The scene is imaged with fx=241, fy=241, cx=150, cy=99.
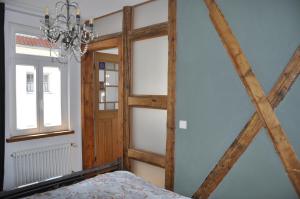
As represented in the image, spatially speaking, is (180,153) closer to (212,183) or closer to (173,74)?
(212,183)

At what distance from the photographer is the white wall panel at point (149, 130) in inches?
121

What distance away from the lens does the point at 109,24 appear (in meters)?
3.76

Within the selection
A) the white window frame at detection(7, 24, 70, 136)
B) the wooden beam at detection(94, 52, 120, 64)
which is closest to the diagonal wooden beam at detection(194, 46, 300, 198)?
the white window frame at detection(7, 24, 70, 136)

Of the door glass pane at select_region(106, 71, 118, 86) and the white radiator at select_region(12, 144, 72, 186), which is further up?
the door glass pane at select_region(106, 71, 118, 86)

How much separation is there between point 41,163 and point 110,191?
2027 millimetres

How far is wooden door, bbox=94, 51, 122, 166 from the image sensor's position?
4.38 metres

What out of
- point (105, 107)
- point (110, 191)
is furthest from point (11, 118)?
point (110, 191)

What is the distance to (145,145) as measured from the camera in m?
3.28

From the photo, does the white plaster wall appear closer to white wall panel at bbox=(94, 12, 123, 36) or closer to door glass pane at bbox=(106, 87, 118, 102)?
door glass pane at bbox=(106, 87, 118, 102)

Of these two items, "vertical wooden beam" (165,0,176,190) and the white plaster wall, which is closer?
"vertical wooden beam" (165,0,176,190)

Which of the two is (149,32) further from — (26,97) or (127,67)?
(26,97)

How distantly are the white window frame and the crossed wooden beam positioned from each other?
7.03 ft

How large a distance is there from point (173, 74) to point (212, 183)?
1.28 meters

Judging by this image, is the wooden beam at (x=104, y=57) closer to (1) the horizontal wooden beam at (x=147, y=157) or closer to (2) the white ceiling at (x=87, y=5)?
(2) the white ceiling at (x=87, y=5)
